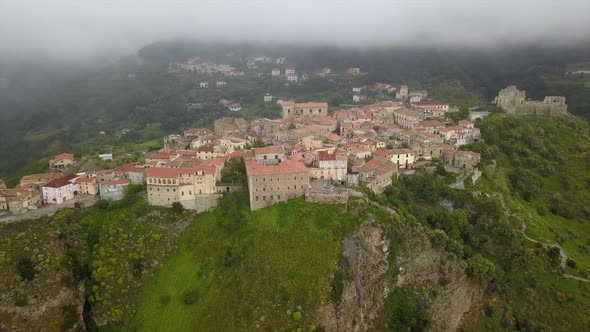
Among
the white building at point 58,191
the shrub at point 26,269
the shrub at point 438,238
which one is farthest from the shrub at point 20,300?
the shrub at point 438,238

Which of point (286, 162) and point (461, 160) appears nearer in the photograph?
point (286, 162)

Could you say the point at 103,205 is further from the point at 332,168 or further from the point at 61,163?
the point at 332,168

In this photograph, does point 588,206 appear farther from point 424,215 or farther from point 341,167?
point 341,167

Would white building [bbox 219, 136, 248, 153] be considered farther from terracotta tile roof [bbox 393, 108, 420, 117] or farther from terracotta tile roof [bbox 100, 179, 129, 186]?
terracotta tile roof [bbox 393, 108, 420, 117]

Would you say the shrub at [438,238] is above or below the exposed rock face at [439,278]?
above

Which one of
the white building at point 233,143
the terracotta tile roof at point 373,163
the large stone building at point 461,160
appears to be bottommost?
the large stone building at point 461,160

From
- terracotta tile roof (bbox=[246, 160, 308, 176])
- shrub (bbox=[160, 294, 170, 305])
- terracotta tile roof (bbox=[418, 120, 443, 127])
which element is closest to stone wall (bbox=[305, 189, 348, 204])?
terracotta tile roof (bbox=[246, 160, 308, 176])

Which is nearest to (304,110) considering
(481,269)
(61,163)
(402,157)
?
(402,157)

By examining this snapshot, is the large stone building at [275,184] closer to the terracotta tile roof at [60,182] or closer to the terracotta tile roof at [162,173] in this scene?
the terracotta tile roof at [162,173]

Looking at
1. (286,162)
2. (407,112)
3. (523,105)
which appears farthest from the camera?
(523,105)
